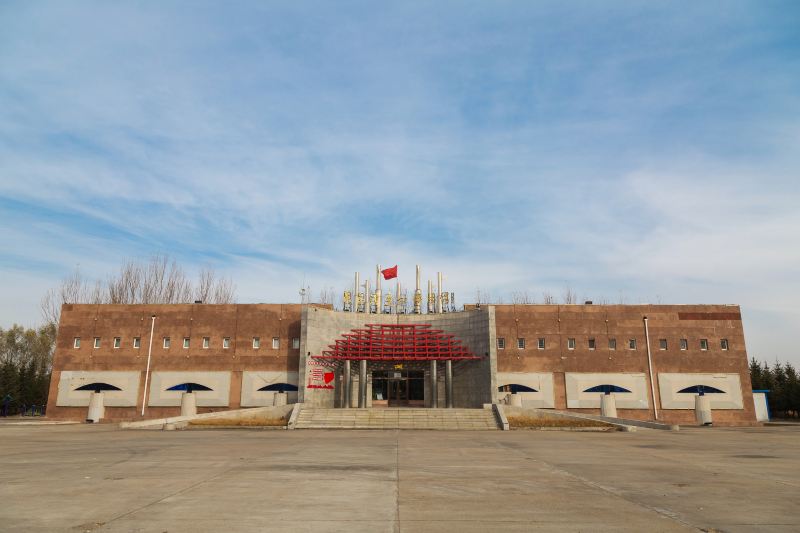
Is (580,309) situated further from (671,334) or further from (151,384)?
(151,384)

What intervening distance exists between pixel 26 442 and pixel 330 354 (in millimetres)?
24810

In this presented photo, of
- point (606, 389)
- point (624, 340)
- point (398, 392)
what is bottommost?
point (398, 392)

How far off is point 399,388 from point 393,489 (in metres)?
36.6

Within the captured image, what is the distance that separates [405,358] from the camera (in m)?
44.6

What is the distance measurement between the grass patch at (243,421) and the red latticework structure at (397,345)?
9.00 m

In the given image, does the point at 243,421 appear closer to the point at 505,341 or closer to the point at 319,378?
the point at 319,378

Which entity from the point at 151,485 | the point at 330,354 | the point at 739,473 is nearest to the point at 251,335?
the point at 330,354

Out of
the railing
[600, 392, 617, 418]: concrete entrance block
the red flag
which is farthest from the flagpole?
the railing

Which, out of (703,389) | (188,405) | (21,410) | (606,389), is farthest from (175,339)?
(703,389)

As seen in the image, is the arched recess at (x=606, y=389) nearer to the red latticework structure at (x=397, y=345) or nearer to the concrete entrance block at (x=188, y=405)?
the red latticework structure at (x=397, y=345)

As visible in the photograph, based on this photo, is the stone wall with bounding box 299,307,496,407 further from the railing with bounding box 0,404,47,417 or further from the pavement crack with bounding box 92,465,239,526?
the railing with bounding box 0,404,47,417

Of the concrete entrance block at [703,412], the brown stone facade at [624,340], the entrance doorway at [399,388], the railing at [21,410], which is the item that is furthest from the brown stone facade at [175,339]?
the concrete entrance block at [703,412]

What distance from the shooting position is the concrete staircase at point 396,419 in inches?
1367

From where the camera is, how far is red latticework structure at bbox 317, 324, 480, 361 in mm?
44906
